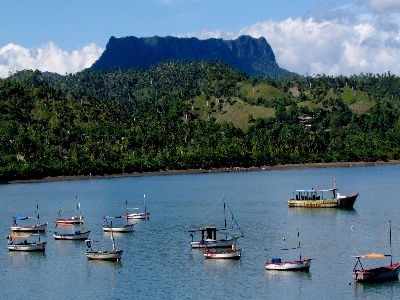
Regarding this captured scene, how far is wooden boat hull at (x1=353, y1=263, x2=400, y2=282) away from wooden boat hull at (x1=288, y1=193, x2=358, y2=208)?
78.7m

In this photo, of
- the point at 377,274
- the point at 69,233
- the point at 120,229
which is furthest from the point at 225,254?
the point at 69,233

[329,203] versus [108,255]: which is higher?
[329,203]

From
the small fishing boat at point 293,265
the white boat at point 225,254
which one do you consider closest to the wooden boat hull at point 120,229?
the white boat at point 225,254

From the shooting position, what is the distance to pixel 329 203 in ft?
564

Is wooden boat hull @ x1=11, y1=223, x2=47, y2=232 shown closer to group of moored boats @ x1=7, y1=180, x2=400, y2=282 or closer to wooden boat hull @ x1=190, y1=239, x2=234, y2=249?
group of moored boats @ x1=7, y1=180, x2=400, y2=282

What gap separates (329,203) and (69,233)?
6046 cm

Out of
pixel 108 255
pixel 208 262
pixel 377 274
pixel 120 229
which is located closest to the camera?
pixel 377 274

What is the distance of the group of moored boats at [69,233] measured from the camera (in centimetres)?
10875

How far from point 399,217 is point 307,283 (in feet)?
197

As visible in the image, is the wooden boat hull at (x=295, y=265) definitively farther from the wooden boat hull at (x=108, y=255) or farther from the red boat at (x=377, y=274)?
the wooden boat hull at (x=108, y=255)

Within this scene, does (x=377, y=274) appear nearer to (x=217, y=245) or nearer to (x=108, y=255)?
(x=217, y=245)

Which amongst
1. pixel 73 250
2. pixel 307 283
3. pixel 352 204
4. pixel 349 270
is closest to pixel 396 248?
pixel 349 270

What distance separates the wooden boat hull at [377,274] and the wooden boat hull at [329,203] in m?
78.7

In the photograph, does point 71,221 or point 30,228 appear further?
point 71,221
